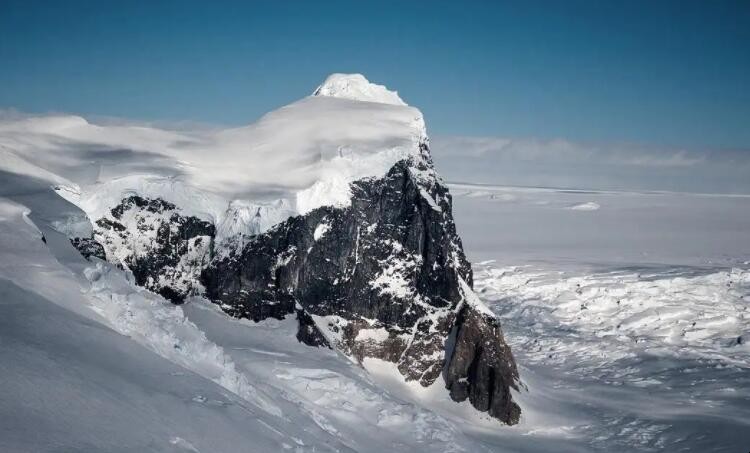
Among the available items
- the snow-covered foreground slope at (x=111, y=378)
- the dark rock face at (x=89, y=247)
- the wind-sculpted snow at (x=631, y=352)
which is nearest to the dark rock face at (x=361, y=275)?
the dark rock face at (x=89, y=247)

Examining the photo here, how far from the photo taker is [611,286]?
4609 inches

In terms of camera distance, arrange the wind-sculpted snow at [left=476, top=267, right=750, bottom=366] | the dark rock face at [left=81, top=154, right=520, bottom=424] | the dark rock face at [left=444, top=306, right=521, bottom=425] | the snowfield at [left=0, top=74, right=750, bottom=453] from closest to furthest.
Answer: the snowfield at [left=0, top=74, right=750, bottom=453] < the dark rock face at [left=81, top=154, right=520, bottom=424] < the dark rock face at [left=444, top=306, right=521, bottom=425] < the wind-sculpted snow at [left=476, top=267, right=750, bottom=366]

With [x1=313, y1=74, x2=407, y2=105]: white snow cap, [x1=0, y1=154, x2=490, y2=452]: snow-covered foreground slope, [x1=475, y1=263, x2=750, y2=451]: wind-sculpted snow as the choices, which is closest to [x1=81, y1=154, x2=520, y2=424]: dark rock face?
[x1=475, y1=263, x2=750, y2=451]: wind-sculpted snow

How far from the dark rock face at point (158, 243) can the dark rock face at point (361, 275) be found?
10 centimetres

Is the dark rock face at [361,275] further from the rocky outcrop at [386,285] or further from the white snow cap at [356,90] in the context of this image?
the white snow cap at [356,90]

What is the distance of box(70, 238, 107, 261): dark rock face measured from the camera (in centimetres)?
4873

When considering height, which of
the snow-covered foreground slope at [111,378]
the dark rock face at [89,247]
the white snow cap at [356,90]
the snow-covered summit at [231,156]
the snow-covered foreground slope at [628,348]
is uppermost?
the white snow cap at [356,90]

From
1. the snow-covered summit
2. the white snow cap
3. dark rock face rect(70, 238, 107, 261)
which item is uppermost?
the white snow cap

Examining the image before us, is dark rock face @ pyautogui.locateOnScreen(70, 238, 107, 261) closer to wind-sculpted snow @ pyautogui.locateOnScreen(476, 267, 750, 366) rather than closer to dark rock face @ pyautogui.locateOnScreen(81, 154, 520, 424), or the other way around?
dark rock face @ pyautogui.locateOnScreen(81, 154, 520, 424)

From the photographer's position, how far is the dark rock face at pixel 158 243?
57438 millimetres

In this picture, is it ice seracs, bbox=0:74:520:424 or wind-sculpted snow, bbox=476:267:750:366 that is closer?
ice seracs, bbox=0:74:520:424

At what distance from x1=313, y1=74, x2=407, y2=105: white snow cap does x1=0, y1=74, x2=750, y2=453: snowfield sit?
31cm

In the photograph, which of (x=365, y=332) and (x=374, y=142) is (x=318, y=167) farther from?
(x=365, y=332)

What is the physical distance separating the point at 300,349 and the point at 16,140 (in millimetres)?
38363
